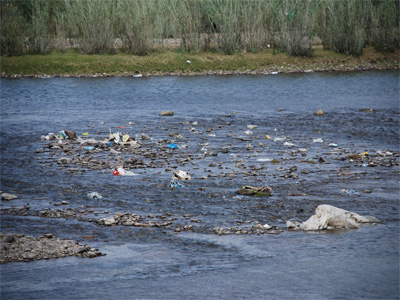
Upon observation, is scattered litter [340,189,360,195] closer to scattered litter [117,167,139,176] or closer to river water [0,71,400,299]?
river water [0,71,400,299]

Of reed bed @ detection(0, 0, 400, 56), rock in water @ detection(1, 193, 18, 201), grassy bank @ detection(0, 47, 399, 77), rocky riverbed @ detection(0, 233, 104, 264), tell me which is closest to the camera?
rocky riverbed @ detection(0, 233, 104, 264)

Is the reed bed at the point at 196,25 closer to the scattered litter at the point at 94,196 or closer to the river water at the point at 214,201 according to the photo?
the river water at the point at 214,201

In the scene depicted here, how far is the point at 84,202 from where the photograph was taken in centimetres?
928

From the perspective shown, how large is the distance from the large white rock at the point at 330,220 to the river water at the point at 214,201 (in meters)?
0.18

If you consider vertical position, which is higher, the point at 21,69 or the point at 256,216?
the point at 21,69

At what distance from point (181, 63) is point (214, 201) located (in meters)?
24.1

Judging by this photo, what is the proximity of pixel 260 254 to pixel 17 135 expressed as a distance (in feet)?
33.8

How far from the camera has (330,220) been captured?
809cm

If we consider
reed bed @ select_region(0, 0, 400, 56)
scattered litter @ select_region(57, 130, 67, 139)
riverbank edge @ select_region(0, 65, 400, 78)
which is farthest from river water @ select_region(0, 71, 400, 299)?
reed bed @ select_region(0, 0, 400, 56)

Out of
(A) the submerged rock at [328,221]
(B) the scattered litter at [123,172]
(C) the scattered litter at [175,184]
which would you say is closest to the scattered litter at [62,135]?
(B) the scattered litter at [123,172]

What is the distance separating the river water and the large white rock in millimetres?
184

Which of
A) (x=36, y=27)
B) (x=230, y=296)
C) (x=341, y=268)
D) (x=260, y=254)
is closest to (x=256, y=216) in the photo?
(x=260, y=254)

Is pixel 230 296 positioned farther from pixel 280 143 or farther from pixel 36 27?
pixel 36 27

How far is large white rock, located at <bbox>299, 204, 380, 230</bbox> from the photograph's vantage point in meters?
8.04
